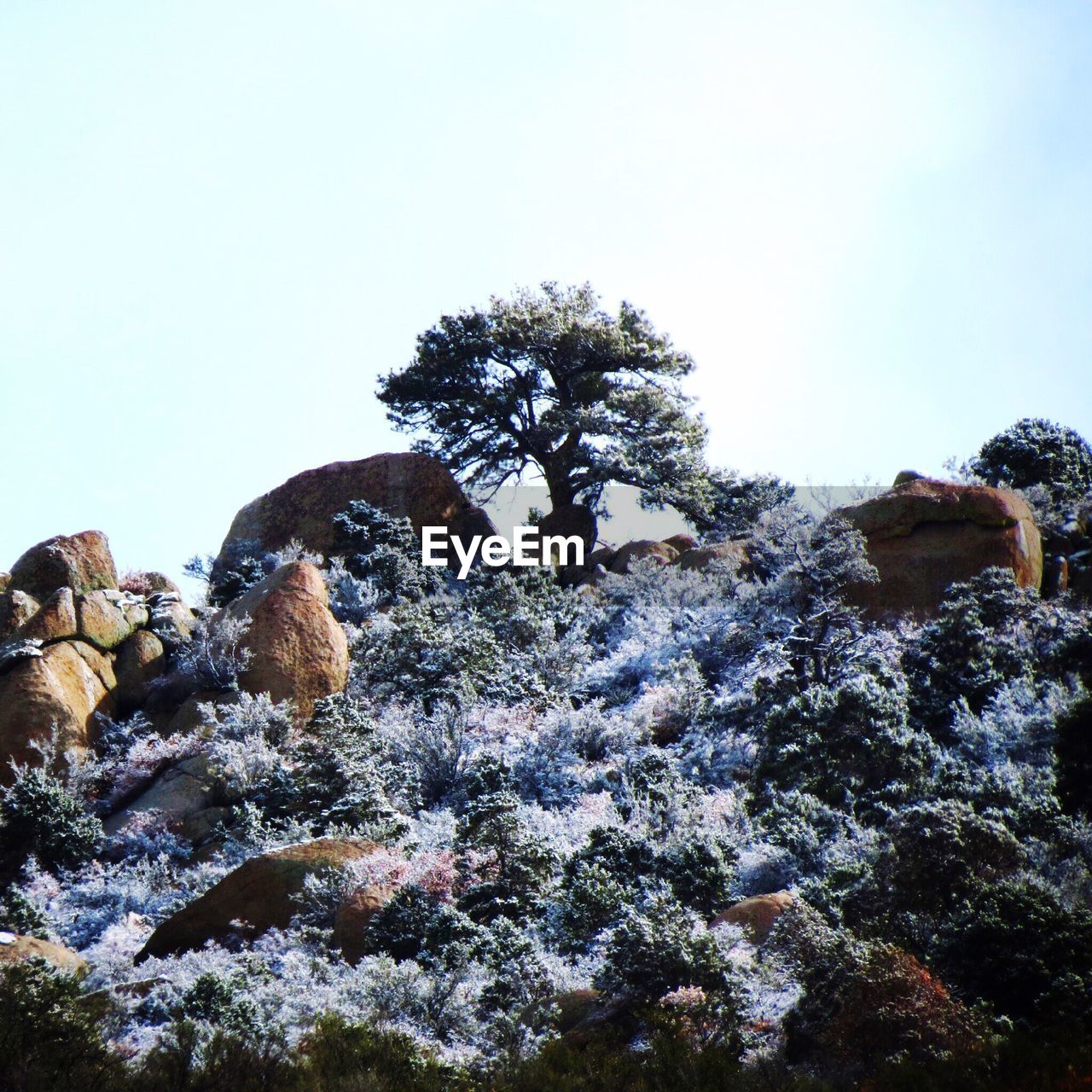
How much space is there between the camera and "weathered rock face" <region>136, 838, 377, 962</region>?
40.6ft

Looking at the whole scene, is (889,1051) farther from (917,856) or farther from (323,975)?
(323,975)

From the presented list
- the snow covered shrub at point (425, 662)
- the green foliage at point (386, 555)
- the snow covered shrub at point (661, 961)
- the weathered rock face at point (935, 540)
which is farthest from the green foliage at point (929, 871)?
the green foliage at point (386, 555)

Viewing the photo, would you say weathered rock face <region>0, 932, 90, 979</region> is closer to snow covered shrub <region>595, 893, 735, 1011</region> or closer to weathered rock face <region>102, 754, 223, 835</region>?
weathered rock face <region>102, 754, 223, 835</region>

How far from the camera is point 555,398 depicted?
31.4m

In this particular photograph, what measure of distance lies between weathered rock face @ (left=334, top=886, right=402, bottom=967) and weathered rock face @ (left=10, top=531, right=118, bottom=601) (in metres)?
12.4

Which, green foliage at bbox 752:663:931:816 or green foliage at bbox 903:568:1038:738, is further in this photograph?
green foliage at bbox 903:568:1038:738

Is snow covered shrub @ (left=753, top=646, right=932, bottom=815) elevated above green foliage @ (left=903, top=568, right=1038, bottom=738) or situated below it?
below

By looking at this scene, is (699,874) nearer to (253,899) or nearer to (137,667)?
(253,899)

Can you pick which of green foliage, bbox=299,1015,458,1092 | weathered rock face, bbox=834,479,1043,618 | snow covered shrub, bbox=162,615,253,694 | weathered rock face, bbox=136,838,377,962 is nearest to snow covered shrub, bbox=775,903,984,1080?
green foliage, bbox=299,1015,458,1092

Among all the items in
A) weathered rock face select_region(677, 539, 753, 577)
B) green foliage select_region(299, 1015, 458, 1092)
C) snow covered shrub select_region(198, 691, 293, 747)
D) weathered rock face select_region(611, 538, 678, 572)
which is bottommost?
green foliage select_region(299, 1015, 458, 1092)

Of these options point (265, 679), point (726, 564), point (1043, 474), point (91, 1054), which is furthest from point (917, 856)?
point (1043, 474)

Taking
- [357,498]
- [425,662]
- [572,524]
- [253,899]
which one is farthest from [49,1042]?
[572,524]

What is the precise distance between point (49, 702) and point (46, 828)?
8.94 ft

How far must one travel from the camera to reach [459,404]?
30.9 m
